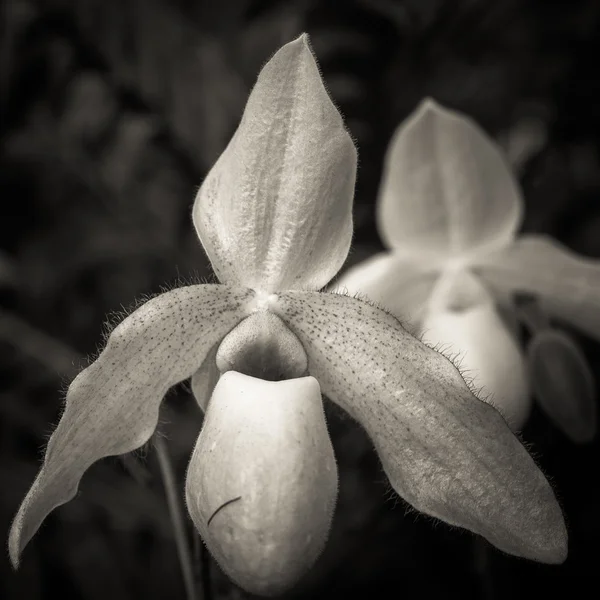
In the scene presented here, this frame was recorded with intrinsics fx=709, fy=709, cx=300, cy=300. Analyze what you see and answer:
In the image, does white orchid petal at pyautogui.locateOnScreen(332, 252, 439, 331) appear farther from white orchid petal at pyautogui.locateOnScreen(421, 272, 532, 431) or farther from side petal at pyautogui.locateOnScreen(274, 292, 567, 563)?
side petal at pyautogui.locateOnScreen(274, 292, 567, 563)

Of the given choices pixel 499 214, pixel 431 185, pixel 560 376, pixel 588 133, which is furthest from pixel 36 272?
pixel 588 133

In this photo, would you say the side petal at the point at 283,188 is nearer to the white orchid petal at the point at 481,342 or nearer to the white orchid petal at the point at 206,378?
the white orchid petal at the point at 206,378

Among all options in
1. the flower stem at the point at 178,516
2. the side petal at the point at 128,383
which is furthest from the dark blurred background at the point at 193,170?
the side petal at the point at 128,383

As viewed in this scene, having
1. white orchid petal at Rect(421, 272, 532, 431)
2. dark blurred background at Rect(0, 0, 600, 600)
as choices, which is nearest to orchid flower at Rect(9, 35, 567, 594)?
white orchid petal at Rect(421, 272, 532, 431)

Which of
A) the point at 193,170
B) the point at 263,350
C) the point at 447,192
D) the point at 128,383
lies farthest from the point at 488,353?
the point at 193,170

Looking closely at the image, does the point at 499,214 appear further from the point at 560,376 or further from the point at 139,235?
the point at 139,235

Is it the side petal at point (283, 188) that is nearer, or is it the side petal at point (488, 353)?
the side petal at point (283, 188)
